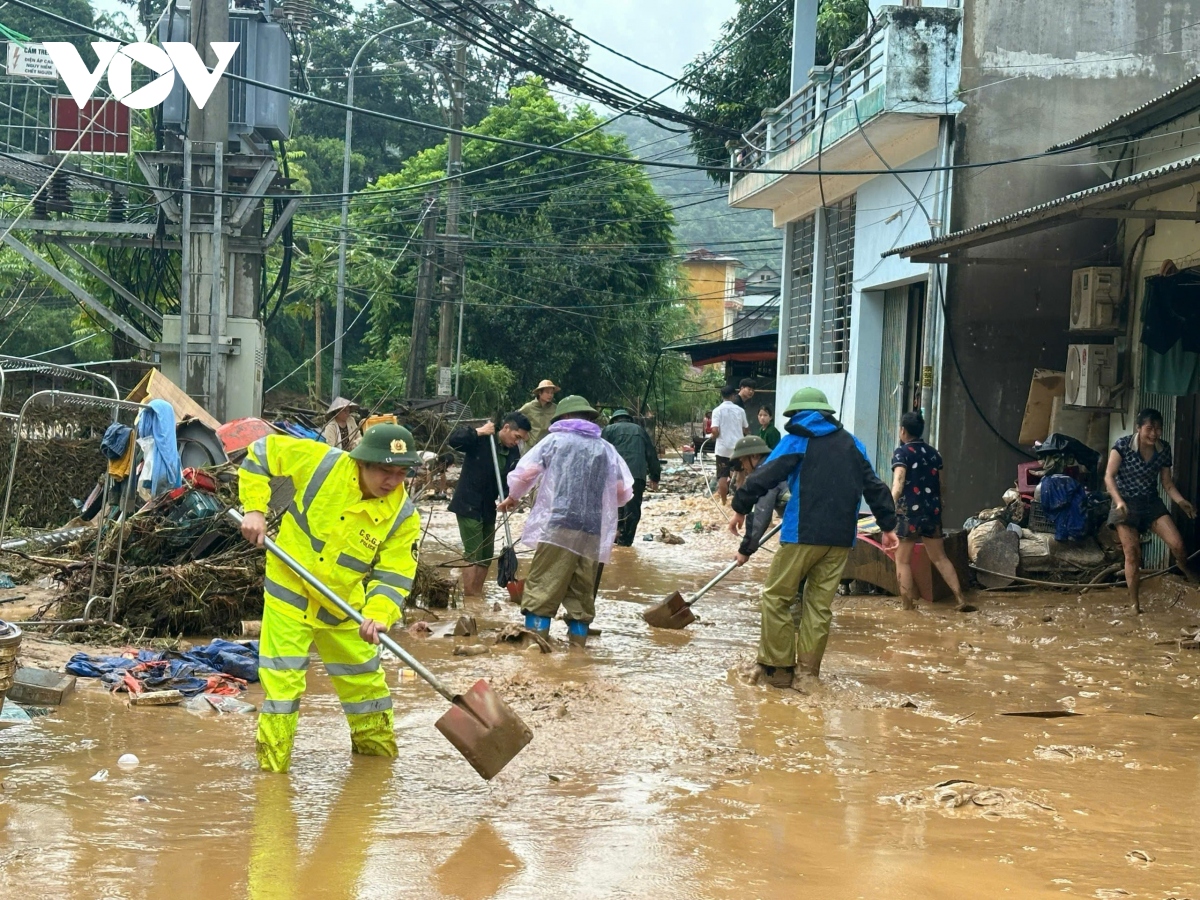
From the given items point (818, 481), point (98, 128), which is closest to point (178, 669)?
point (818, 481)

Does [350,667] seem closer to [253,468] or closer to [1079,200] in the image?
[253,468]

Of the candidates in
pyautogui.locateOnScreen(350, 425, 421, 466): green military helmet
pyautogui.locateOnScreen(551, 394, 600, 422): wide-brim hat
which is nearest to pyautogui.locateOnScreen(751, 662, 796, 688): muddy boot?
pyautogui.locateOnScreen(551, 394, 600, 422): wide-brim hat

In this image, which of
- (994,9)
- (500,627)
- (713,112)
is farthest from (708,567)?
(713,112)

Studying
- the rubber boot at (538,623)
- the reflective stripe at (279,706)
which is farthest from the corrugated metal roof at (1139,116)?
the reflective stripe at (279,706)

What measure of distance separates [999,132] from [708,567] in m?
5.45

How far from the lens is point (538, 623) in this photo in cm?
912

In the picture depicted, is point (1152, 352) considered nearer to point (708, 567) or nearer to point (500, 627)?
point (708, 567)

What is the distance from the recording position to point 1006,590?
38.1ft

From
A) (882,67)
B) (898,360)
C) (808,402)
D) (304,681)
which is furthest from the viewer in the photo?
(898,360)

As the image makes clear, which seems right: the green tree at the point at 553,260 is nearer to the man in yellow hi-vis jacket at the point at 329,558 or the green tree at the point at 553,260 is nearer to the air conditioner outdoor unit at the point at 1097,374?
the air conditioner outdoor unit at the point at 1097,374

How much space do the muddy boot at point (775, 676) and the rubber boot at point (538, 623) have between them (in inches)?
68.0

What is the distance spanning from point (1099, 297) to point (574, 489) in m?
5.96

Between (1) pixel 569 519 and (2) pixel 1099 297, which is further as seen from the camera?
(2) pixel 1099 297

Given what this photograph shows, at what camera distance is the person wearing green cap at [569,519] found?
9023 millimetres
